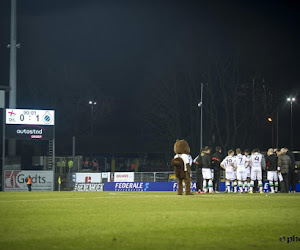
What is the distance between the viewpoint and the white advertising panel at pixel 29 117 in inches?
1624

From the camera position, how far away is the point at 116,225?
35.3ft

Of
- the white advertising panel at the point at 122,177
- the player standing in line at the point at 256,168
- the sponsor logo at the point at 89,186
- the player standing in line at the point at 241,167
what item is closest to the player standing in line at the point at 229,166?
the player standing in line at the point at 241,167

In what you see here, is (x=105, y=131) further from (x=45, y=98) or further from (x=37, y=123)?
(x=37, y=123)

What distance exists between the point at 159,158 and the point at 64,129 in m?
14.6

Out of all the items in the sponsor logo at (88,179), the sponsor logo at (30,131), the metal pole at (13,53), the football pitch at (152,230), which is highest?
the metal pole at (13,53)

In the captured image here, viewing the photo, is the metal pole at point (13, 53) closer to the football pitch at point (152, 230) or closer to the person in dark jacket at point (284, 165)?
the person in dark jacket at point (284, 165)

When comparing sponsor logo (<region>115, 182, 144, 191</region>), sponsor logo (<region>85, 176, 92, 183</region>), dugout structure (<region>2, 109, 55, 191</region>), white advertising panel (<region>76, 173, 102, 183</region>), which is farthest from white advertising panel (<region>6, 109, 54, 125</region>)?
sponsor logo (<region>115, 182, 144, 191</region>)

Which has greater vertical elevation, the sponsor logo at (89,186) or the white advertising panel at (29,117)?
the white advertising panel at (29,117)

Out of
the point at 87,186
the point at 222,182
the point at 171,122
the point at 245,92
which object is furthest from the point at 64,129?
the point at 222,182

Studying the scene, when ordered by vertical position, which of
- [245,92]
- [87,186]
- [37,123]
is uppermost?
[245,92]

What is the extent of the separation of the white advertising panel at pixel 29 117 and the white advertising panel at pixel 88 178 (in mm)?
5216

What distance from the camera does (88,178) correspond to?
44906mm

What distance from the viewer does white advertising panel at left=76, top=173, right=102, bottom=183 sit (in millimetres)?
44750

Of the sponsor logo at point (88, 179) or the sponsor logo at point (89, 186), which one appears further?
the sponsor logo at point (88, 179)
